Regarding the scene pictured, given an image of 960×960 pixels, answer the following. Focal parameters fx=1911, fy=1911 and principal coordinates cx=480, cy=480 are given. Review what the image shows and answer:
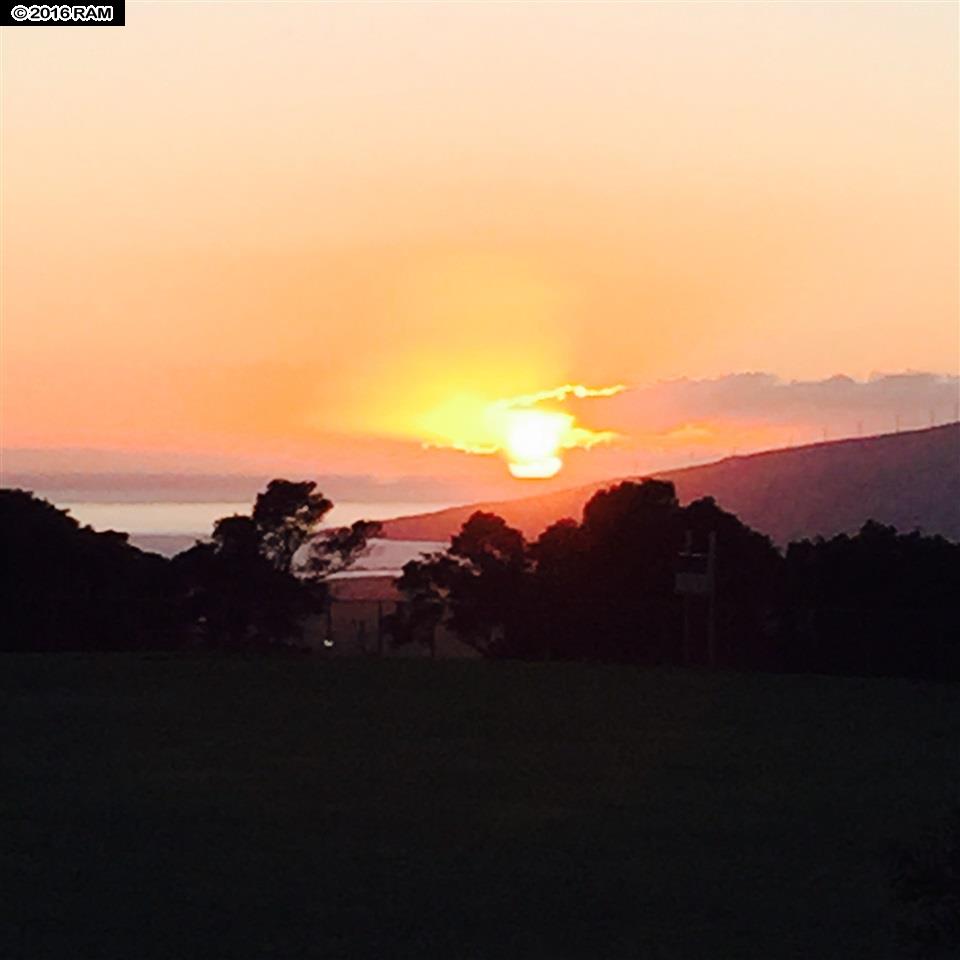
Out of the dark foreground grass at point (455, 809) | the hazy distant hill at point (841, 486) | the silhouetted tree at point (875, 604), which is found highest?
the hazy distant hill at point (841, 486)

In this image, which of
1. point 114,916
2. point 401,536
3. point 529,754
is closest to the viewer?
point 114,916

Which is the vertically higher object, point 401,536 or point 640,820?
A: point 401,536

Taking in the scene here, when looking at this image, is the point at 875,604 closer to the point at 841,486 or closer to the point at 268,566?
the point at 268,566

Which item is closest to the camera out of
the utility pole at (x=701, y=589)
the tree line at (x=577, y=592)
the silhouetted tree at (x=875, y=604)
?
the utility pole at (x=701, y=589)

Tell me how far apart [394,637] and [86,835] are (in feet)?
71.4

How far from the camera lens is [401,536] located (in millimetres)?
44156

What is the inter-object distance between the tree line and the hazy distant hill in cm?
1162

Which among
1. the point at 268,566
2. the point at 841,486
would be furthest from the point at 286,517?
the point at 841,486

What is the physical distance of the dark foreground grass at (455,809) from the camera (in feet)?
36.4

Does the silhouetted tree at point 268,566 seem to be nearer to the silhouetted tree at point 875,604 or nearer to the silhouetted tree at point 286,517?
the silhouetted tree at point 286,517

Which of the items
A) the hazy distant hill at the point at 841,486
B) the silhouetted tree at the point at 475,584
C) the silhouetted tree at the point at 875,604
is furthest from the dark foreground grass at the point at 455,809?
the hazy distant hill at the point at 841,486

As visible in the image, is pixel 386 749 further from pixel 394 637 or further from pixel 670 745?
pixel 394 637

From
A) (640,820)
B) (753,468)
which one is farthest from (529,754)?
(753,468)

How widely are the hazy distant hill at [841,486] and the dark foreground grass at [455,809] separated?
79.6ft
